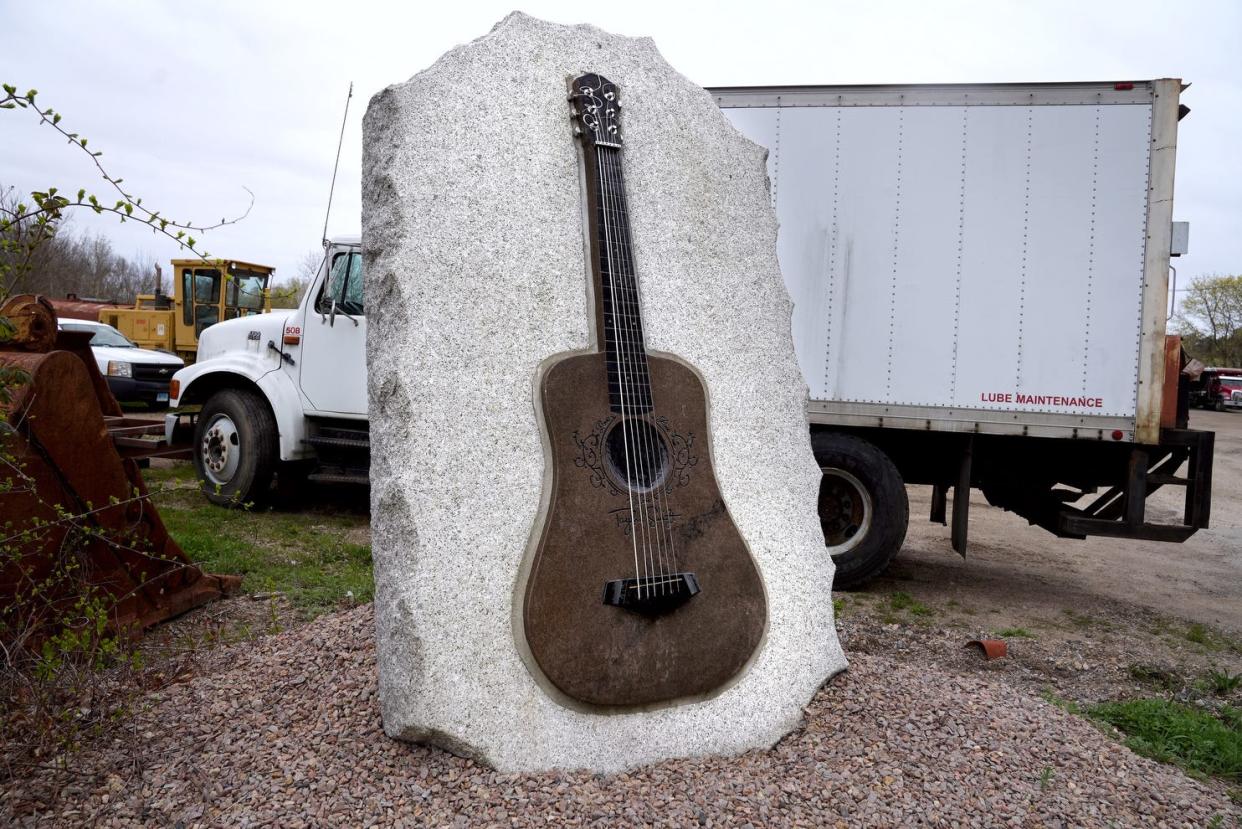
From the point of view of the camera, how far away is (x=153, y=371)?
14164mm

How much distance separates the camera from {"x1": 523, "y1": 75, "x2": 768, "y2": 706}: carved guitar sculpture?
2963 mm

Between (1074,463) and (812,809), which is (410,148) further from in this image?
(1074,463)

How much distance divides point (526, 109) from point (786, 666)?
234 cm

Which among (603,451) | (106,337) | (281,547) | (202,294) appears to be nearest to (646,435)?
(603,451)

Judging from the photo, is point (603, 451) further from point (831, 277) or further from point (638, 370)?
point (831, 277)

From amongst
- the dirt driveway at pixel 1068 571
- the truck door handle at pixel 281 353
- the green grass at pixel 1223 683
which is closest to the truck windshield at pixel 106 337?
the truck door handle at pixel 281 353

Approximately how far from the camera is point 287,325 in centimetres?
752

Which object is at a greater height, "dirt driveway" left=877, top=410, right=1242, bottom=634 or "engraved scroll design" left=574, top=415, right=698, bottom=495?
"engraved scroll design" left=574, top=415, right=698, bottom=495

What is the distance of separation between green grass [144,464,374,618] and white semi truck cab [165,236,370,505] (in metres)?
0.30

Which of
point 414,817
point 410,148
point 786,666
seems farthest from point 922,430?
point 414,817

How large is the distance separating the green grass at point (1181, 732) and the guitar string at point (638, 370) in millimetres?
2218

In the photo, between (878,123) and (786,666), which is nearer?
(786,666)

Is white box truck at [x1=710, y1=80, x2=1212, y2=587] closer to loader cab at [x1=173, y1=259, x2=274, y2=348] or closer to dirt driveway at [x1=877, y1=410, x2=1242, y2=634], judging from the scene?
dirt driveway at [x1=877, y1=410, x2=1242, y2=634]

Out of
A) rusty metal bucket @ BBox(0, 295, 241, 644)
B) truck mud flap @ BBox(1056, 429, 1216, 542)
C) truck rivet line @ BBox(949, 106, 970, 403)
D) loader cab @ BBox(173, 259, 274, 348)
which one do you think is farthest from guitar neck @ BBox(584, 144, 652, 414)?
loader cab @ BBox(173, 259, 274, 348)
